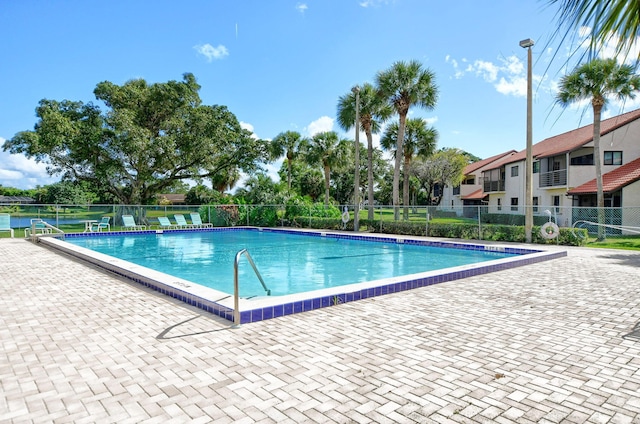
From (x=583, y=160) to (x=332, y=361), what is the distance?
23.5 m

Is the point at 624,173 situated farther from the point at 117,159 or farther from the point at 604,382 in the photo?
the point at 117,159

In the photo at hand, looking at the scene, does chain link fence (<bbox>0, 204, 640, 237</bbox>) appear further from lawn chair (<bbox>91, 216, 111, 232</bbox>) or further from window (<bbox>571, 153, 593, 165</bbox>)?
window (<bbox>571, 153, 593, 165</bbox>)

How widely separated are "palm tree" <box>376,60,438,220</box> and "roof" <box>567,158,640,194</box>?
842 centimetres

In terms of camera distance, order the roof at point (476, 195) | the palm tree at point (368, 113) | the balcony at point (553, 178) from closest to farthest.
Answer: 1. the palm tree at point (368, 113)
2. the balcony at point (553, 178)
3. the roof at point (476, 195)

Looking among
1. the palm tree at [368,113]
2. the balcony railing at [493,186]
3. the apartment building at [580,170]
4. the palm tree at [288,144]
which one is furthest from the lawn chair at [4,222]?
the balcony railing at [493,186]

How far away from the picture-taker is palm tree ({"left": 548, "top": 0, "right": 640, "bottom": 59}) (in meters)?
1.24

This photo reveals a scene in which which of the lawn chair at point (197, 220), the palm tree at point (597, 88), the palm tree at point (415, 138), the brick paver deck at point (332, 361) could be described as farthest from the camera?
the palm tree at point (415, 138)

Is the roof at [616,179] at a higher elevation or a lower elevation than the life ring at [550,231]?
higher

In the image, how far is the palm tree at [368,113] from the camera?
2120 cm

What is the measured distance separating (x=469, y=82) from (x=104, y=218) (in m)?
17.8

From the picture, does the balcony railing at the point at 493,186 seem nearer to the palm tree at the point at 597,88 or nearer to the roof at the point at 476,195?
the roof at the point at 476,195

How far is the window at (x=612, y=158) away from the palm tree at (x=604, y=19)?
79.2ft

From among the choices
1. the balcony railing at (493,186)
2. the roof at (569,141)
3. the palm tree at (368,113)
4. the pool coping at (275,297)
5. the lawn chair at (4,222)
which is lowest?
the pool coping at (275,297)

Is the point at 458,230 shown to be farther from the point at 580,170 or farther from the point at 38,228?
the point at 38,228
